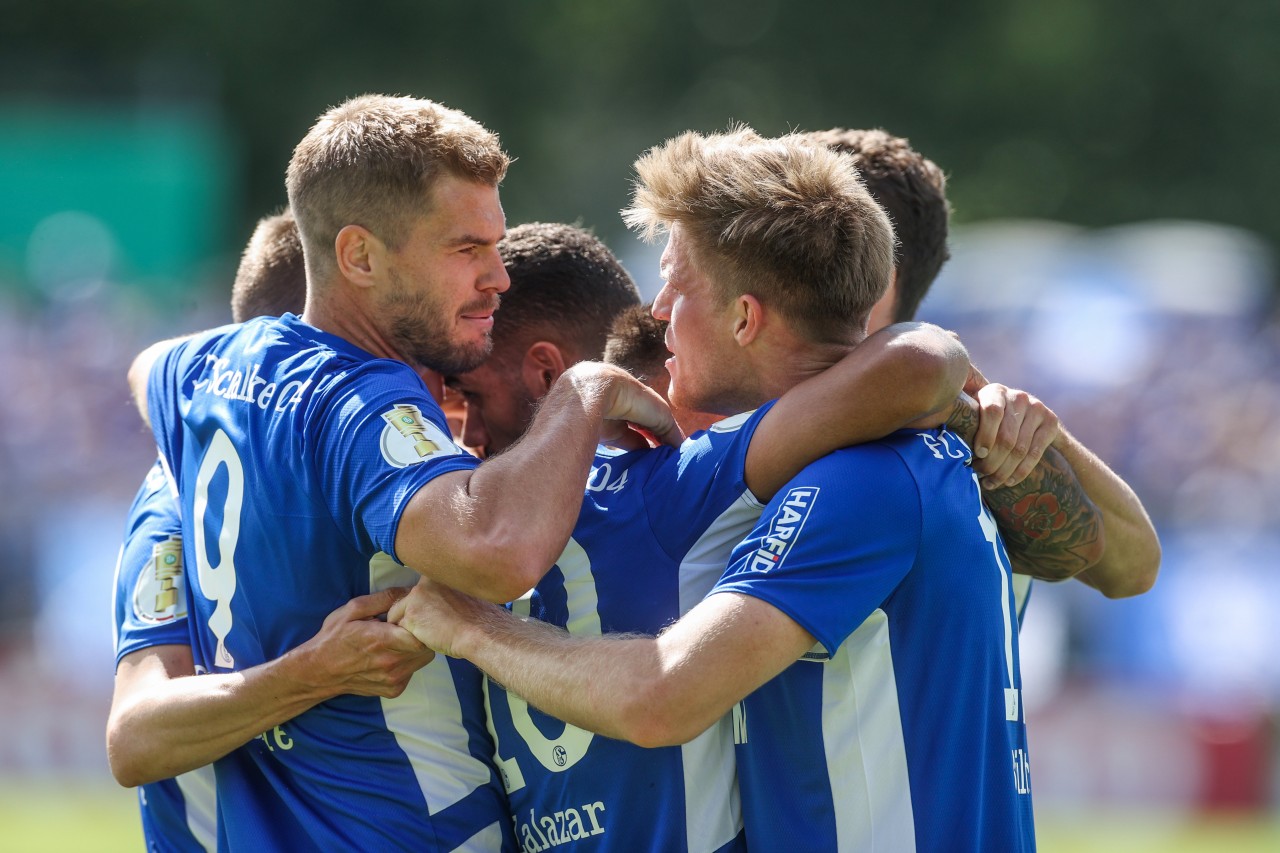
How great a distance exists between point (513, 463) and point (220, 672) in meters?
1.00

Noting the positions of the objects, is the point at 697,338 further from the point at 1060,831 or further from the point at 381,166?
the point at 1060,831

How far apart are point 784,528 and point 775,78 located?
36143 millimetres

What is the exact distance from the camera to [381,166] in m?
3.79

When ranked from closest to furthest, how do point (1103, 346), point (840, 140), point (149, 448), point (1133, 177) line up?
point (840, 140) → point (149, 448) → point (1103, 346) → point (1133, 177)

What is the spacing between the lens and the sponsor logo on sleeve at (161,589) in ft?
13.1

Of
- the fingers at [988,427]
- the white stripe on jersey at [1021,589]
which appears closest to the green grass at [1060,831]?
the white stripe on jersey at [1021,589]

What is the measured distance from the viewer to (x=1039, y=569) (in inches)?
159

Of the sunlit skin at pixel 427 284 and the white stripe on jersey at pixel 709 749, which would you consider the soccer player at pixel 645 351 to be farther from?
the white stripe on jersey at pixel 709 749

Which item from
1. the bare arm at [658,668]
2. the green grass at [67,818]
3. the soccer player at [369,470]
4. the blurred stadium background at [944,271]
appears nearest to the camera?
the bare arm at [658,668]

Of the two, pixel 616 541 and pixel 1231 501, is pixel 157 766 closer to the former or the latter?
pixel 616 541

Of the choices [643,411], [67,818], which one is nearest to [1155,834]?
[67,818]

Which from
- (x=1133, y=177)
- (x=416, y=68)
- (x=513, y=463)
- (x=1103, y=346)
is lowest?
(x=513, y=463)

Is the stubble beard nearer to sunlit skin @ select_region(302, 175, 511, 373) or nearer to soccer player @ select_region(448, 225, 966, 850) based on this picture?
sunlit skin @ select_region(302, 175, 511, 373)

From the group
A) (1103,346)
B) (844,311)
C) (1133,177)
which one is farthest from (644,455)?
(1133,177)
